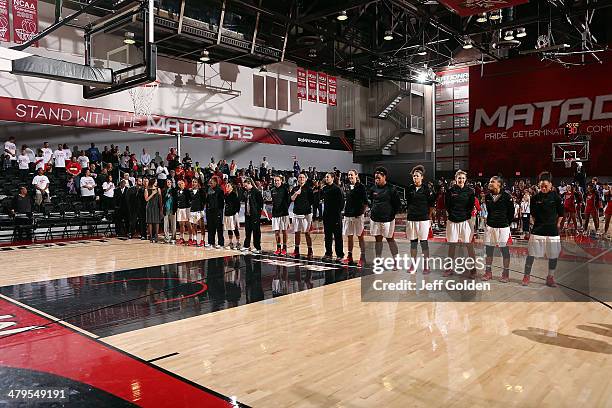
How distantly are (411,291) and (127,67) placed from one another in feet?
20.1

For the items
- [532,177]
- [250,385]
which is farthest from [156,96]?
[532,177]

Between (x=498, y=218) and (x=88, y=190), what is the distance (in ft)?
42.3

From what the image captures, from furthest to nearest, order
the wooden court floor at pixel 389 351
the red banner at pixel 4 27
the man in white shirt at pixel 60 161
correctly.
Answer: the man in white shirt at pixel 60 161, the red banner at pixel 4 27, the wooden court floor at pixel 389 351

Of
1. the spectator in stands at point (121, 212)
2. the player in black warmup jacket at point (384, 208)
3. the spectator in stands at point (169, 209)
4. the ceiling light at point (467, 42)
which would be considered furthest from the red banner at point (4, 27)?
the ceiling light at point (467, 42)

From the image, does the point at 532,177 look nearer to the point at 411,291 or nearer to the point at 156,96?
the point at 156,96

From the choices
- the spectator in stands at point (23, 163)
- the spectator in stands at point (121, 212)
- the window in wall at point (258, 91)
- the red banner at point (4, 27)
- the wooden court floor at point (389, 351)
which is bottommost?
the wooden court floor at point (389, 351)

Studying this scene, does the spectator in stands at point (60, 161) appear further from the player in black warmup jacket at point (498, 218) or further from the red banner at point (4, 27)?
the player in black warmup jacket at point (498, 218)

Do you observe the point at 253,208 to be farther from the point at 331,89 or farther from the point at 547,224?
the point at 331,89

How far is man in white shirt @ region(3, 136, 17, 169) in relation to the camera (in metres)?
15.3

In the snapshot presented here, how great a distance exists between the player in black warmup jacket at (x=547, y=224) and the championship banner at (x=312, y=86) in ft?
57.6

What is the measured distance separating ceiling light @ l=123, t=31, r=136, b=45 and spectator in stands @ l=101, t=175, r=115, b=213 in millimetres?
8243

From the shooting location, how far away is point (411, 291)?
22.1ft

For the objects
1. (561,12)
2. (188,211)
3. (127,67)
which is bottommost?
(188,211)

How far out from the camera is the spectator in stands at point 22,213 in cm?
1316
